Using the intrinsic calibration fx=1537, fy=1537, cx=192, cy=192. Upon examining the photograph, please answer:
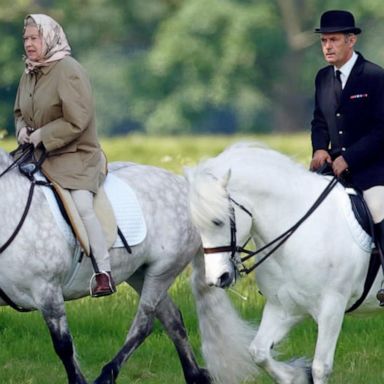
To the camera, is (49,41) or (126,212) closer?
(49,41)

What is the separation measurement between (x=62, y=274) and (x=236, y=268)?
156 cm

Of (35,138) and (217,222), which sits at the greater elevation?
(35,138)

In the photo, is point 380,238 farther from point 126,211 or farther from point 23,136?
point 23,136

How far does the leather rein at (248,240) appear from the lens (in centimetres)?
922

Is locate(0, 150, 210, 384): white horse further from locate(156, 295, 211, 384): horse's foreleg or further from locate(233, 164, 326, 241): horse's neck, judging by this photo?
locate(233, 164, 326, 241): horse's neck

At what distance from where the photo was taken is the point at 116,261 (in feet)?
34.9

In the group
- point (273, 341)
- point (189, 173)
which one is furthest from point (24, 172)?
point (273, 341)

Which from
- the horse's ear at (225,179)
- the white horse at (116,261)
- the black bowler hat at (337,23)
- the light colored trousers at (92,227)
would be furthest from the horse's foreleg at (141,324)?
the black bowler hat at (337,23)

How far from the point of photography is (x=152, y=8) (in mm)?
59844

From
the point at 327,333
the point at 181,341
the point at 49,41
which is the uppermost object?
the point at 49,41

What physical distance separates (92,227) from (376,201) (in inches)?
74.8

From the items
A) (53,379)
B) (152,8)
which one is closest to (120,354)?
(53,379)

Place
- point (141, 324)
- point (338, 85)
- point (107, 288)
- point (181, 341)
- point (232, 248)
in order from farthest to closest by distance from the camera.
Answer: point (181, 341) → point (141, 324) → point (107, 288) → point (338, 85) → point (232, 248)

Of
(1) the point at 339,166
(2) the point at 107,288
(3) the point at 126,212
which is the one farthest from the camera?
(3) the point at 126,212
